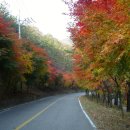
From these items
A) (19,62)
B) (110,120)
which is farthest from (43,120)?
(19,62)

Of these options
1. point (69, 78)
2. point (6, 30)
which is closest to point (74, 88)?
point (69, 78)

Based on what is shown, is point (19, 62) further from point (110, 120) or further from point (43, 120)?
point (110, 120)

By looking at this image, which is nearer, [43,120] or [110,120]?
[43,120]

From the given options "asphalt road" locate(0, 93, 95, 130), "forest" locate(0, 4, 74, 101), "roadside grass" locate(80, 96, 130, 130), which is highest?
"forest" locate(0, 4, 74, 101)

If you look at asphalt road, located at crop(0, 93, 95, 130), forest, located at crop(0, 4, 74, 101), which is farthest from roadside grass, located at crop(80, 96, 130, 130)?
forest, located at crop(0, 4, 74, 101)

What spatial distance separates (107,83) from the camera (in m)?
44.6

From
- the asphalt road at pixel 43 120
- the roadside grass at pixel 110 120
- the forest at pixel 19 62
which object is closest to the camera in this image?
the asphalt road at pixel 43 120

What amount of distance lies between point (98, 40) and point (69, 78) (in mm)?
104408

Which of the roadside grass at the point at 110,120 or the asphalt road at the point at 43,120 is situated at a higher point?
the asphalt road at the point at 43,120

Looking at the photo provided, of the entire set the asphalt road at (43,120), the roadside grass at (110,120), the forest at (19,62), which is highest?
the forest at (19,62)

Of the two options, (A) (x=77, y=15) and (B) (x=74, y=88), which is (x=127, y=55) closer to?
(A) (x=77, y=15)

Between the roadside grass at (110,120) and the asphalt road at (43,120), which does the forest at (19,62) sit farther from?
the roadside grass at (110,120)

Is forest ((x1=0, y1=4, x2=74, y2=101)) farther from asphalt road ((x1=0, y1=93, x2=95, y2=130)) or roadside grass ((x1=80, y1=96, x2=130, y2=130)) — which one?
roadside grass ((x1=80, y1=96, x2=130, y2=130))

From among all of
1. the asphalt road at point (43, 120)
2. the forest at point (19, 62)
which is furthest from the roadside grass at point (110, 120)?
the forest at point (19, 62)
